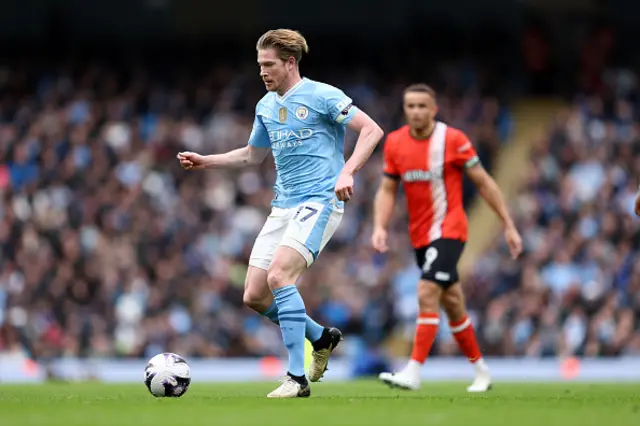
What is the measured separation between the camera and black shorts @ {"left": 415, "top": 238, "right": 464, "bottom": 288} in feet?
33.9

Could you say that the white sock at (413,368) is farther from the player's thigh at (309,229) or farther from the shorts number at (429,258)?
the player's thigh at (309,229)

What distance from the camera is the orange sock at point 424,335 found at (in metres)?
10.3

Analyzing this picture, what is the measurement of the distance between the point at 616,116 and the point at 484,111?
2505mm

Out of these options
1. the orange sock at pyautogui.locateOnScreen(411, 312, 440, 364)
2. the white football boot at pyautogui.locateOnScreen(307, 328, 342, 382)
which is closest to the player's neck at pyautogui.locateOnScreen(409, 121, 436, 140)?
the orange sock at pyautogui.locateOnScreen(411, 312, 440, 364)

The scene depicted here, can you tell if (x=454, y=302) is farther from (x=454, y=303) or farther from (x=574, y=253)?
(x=574, y=253)

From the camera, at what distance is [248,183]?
22.4 meters

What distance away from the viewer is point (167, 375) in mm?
9000

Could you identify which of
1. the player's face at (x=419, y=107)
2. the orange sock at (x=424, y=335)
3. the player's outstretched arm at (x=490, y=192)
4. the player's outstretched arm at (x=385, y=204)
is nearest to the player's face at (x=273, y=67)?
the player's face at (x=419, y=107)

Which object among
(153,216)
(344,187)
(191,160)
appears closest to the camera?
(344,187)

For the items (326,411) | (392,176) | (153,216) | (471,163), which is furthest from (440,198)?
(153,216)

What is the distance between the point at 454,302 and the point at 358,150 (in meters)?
2.30

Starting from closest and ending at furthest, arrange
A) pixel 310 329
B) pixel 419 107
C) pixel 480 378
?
pixel 310 329 → pixel 419 107 → pixel 480 378

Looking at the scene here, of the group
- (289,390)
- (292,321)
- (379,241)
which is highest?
(379,241)

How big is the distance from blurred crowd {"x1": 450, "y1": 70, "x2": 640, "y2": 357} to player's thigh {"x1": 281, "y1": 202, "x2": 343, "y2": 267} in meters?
10.4
